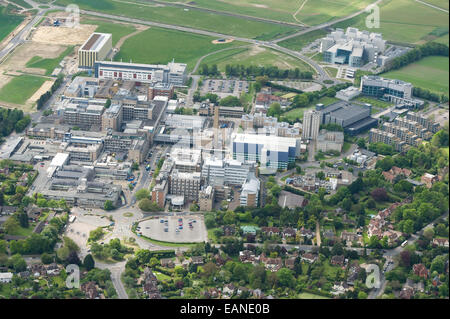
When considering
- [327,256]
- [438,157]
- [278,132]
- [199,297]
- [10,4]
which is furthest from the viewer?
[10,4]

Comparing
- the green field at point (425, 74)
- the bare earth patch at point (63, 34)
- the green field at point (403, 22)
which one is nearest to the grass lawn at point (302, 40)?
the green field at point (403, 22)

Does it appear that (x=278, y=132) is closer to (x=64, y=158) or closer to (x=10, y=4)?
(x=64, y=158)

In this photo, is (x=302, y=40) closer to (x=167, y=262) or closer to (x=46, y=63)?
(x=46, y=63)

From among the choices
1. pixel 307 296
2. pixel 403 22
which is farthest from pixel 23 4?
pixel 307 296

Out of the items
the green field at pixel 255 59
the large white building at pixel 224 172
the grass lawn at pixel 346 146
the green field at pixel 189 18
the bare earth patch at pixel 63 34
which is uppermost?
the green field at pixel 189 18

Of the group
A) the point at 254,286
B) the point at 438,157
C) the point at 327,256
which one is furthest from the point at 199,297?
the point at 438,157

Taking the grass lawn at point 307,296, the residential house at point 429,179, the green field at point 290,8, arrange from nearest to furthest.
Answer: the grass lawn at point 307,296 < the residential house at point 429,179 < the green field at point 290,8

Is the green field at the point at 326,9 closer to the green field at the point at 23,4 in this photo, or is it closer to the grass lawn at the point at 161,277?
the green field at the point at 23,4
